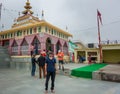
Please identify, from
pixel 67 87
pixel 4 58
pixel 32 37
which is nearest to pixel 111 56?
pixel 32 37

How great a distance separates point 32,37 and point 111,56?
1063cm

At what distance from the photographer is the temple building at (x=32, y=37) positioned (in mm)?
13875

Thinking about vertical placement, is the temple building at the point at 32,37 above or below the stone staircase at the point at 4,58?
above

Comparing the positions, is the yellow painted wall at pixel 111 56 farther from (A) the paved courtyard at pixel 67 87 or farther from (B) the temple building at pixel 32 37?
(A) the paved courtyard at pixel 67 87

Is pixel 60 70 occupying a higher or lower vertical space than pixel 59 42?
lower

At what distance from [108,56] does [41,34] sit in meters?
9.78

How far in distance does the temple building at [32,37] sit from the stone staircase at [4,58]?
579mm

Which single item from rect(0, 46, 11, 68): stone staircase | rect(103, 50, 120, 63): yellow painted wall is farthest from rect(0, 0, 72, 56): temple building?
rect(103, 50, 120, 63): yellow painted wall

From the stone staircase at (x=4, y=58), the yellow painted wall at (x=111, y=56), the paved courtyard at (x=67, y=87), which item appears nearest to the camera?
the paved courtyard at (x=67, y=87)

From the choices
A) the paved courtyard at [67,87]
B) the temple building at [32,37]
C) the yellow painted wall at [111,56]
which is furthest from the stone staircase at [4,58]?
the yellow painted wall at [111,56]

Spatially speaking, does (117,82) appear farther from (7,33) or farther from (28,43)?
(7,33)

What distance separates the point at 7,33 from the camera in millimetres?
17656

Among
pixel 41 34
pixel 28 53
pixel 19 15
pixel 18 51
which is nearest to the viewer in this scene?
pixel 41 34

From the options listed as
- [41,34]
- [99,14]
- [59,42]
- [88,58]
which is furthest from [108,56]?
[41,34]
